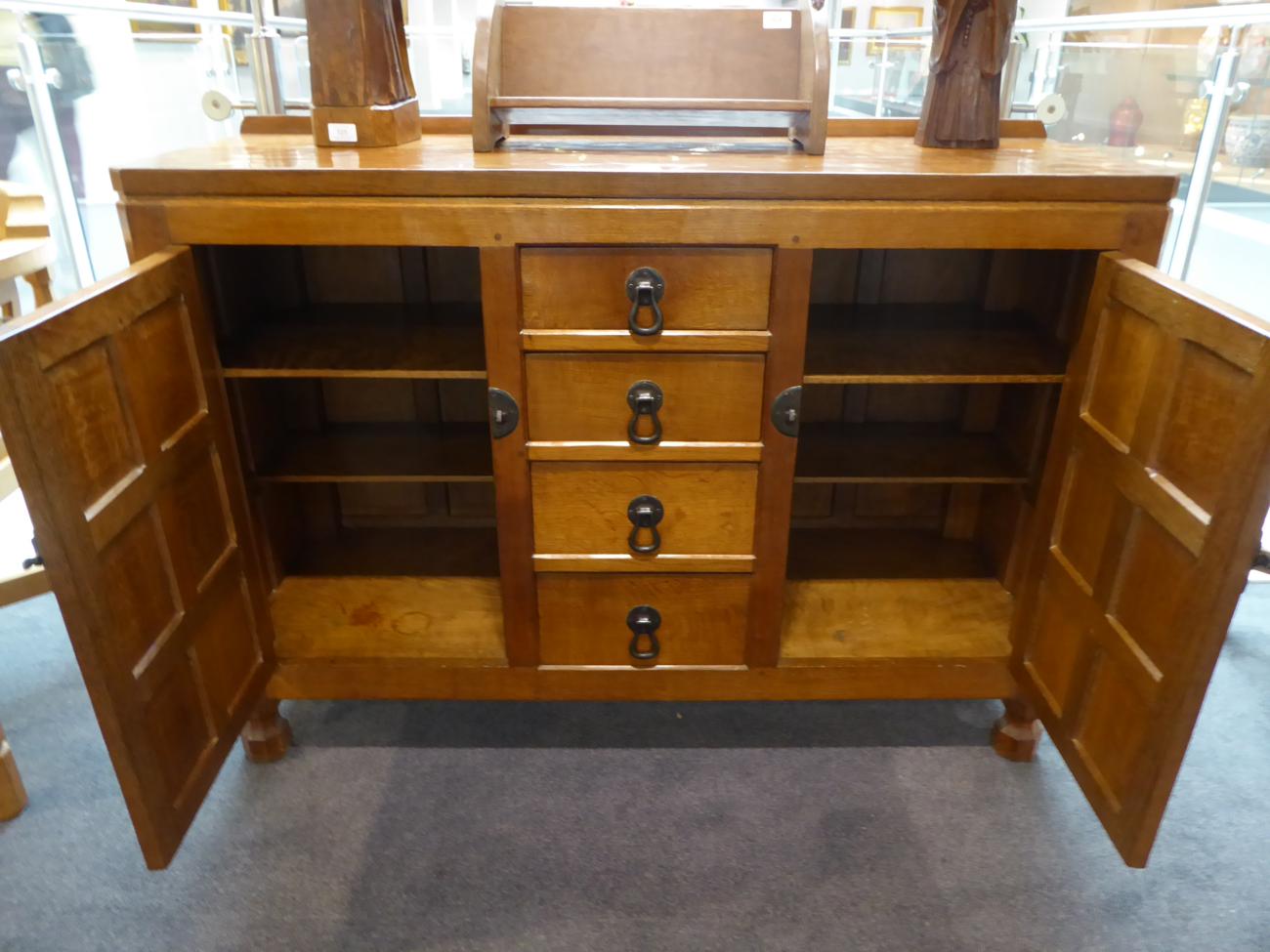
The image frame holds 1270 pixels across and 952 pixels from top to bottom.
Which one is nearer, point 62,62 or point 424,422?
point 424,422

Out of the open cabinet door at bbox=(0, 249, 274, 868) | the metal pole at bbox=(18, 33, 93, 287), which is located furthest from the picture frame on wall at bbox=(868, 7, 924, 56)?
the open cabinet door at bbox=(0, 249, 274, 868)

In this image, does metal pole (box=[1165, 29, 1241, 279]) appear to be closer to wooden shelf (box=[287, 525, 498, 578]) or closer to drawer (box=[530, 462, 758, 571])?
drawer (box=[530, 462, 758, 571])

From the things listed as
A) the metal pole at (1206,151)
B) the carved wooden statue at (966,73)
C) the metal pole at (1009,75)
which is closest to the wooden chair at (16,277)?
the carved wooden statue at (966,73)

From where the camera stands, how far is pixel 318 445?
5.01 ft

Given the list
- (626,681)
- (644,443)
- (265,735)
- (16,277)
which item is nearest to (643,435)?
(644,443)

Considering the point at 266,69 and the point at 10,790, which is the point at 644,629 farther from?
the point at 266,69

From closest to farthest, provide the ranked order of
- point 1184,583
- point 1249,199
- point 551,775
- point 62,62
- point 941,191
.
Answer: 1. point 1184,583
2. point 941,191
3. point 551,775
4. point 62,62
5. point 1249,199

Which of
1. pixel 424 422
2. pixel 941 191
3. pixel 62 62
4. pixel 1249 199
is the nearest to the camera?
pixel 941 191

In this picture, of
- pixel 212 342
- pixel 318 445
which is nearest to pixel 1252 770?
pixel 318 445

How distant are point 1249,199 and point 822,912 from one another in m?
2.64

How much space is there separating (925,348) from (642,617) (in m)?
0.61

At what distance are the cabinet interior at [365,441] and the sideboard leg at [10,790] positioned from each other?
429 mm

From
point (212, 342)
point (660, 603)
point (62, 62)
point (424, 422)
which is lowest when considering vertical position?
point (660, 603)

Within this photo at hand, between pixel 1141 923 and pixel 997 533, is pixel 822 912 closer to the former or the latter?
pixel 1141 923
